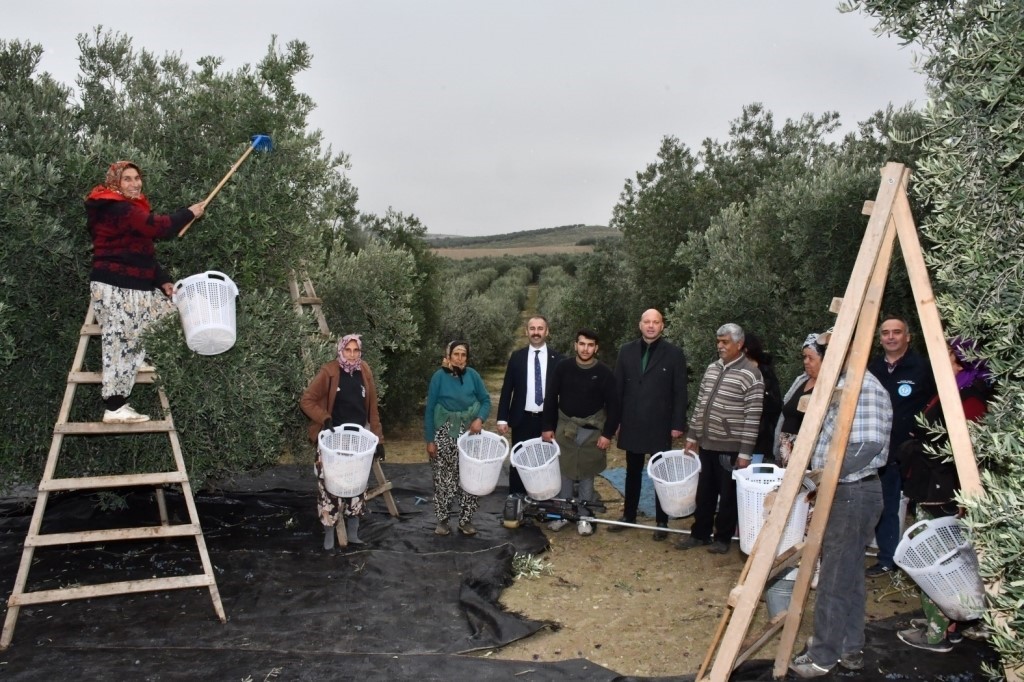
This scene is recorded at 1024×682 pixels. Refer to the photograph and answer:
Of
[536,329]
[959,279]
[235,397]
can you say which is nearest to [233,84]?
[235,397]

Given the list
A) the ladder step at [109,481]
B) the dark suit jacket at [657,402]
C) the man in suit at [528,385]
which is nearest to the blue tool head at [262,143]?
the ladder step at [109,481]

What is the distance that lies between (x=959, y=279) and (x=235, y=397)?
209 inches

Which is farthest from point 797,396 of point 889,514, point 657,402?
point 657,402

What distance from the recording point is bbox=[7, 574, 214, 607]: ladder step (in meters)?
5.70

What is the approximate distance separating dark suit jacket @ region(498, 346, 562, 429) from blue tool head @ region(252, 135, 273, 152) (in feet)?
11.2

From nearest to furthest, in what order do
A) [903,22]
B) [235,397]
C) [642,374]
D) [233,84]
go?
[903,22] < [235,397] < [233,84] < [642,374]

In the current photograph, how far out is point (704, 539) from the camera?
821 centimetres

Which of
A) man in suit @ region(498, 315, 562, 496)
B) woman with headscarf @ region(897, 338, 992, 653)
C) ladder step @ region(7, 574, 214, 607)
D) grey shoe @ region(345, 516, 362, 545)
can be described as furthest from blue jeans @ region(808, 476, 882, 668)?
grey shoe @ region(345, 516, 362, 545)

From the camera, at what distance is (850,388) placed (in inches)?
187

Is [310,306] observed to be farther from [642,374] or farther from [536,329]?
[642,374]

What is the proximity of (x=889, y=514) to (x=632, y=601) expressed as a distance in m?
2.41

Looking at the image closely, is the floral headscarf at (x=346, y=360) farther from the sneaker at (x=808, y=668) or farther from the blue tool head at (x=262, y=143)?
the sneaker at (x=808, y=668)

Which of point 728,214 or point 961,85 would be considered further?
point 728,214

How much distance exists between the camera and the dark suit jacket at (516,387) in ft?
29.4
